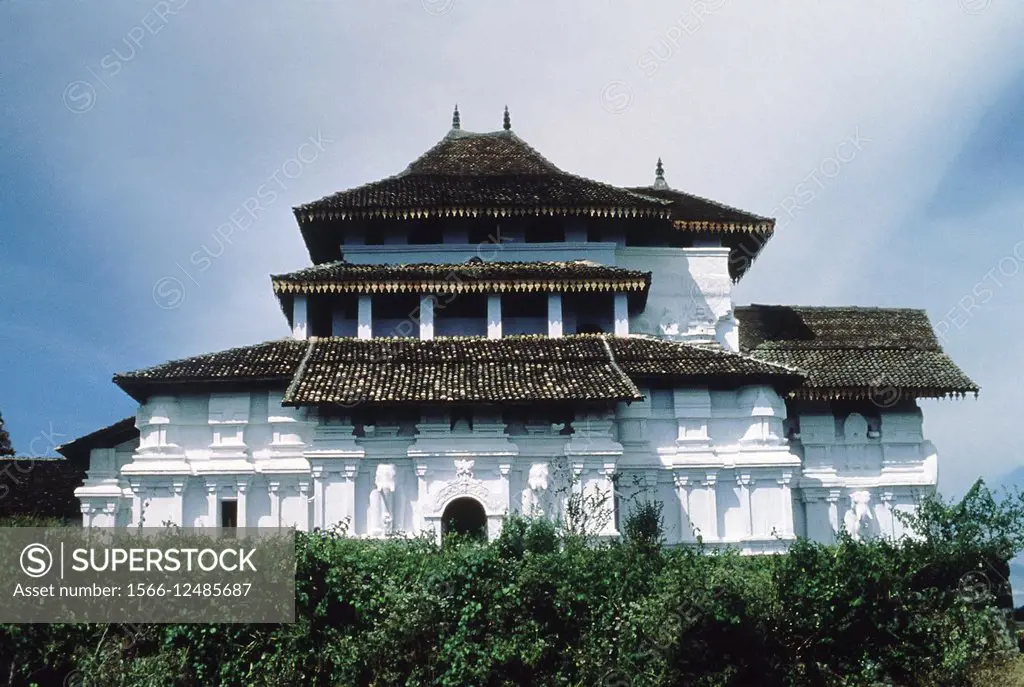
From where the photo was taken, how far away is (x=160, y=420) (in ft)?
79.9

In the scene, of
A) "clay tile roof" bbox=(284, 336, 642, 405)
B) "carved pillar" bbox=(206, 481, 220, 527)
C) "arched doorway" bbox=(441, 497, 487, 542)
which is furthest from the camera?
"carved pillar" bbox=(206, 481, 220, 527)

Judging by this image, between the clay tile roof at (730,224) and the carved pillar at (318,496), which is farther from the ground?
the clay tile roof at (730,224)

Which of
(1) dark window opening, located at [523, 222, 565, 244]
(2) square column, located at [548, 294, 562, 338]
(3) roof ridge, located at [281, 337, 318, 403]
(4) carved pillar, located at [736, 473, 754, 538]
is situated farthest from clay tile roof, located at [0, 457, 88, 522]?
(4) carved pillar, located at [736, 473, 754, 538]

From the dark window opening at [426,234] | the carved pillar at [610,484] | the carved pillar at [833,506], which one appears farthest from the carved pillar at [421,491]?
the carved pillar at [833,506]

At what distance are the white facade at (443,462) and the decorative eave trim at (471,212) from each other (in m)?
2.59

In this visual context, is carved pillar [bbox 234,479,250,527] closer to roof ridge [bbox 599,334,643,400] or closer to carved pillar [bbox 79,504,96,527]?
carved pillar [bbox 79,504,96,527]

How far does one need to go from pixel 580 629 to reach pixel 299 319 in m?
12.2

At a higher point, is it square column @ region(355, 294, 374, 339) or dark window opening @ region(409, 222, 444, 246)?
dark window opening @ region(409, 222, 444, 246)

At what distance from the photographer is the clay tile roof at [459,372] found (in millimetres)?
22609

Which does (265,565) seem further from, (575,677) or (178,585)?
(575,677)

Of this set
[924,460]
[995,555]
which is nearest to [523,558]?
[995,555]

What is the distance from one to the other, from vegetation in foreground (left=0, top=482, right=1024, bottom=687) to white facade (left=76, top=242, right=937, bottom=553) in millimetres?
4417

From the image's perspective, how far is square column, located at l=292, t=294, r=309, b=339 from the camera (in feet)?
86.0

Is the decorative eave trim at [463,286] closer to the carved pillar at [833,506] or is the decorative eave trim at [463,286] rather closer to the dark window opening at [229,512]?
the dark window opening at [229,512]
